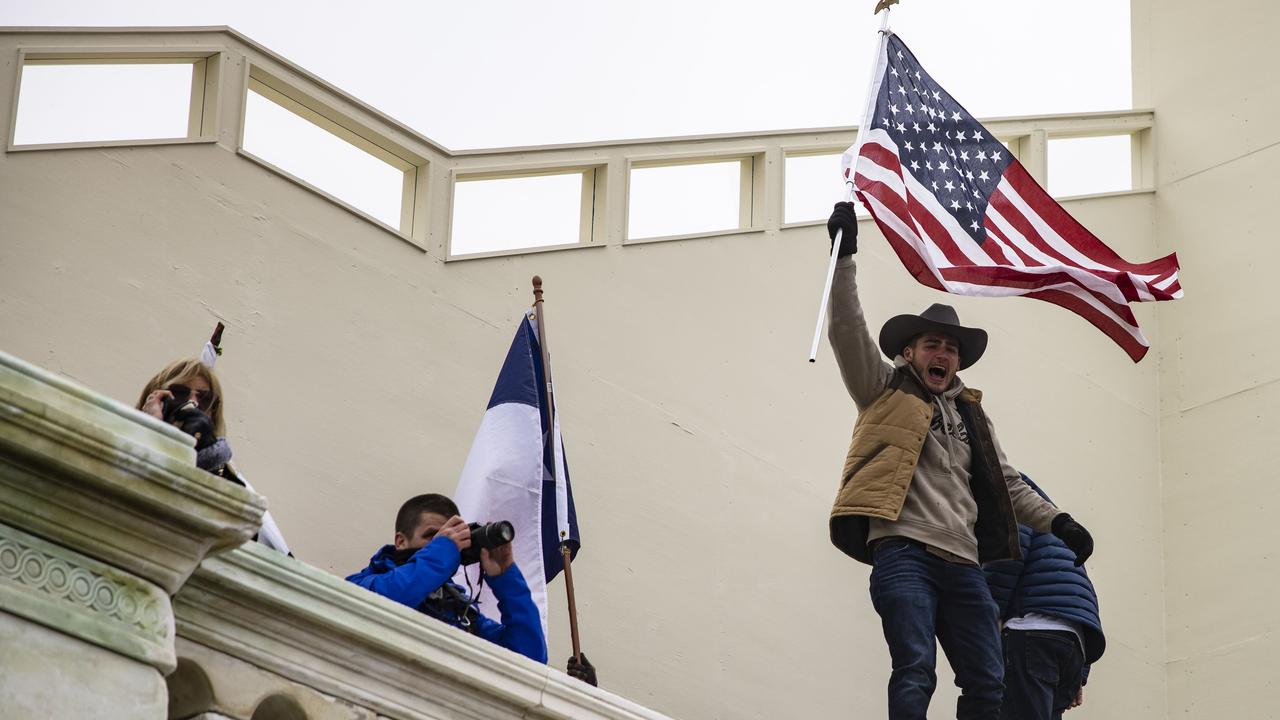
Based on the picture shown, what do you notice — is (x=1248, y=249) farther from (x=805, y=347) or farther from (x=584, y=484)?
(x=584, y=484)

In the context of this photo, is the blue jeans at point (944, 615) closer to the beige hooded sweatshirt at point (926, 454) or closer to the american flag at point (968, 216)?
the beige hooded sweatshirt at point (926, 454)

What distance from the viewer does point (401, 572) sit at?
514 cm

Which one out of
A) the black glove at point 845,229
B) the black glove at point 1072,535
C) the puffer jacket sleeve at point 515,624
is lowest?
the puffer jacket sleeve at point 515,624

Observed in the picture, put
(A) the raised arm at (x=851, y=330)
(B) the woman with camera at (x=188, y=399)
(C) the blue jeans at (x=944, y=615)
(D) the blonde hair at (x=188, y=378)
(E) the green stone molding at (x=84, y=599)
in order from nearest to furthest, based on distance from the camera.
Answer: (E) the green stone molding at (x=84, y=599)
(B) the woman with camera at (x=188, y=399)
(D) the blonde hair at (x=188, y=378)
(C) the blue jeans at (x=944, y=615)
(A) the raised arm at (x=851, y=330)

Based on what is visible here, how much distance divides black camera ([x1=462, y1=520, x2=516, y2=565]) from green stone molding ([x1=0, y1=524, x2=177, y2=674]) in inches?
63.4

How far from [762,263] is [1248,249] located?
9.93 feet

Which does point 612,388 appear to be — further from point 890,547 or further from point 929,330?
point 890,547

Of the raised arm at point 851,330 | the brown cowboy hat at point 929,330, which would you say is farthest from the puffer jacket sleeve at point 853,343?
the brown cowboy hat at point 929,330

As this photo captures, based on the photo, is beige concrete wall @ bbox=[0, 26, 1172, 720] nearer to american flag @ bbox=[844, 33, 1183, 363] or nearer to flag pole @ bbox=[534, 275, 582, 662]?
flag pole @ bbox=[534, 275, 582, 662]

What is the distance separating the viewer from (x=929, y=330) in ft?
21.3

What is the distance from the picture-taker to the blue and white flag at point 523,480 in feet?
20.5

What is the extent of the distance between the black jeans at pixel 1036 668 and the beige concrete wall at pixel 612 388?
171cm

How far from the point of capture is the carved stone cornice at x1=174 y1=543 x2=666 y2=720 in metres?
3.98

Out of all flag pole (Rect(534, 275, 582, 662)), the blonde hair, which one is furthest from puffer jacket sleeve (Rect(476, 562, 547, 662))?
Answer: the blonde hair
